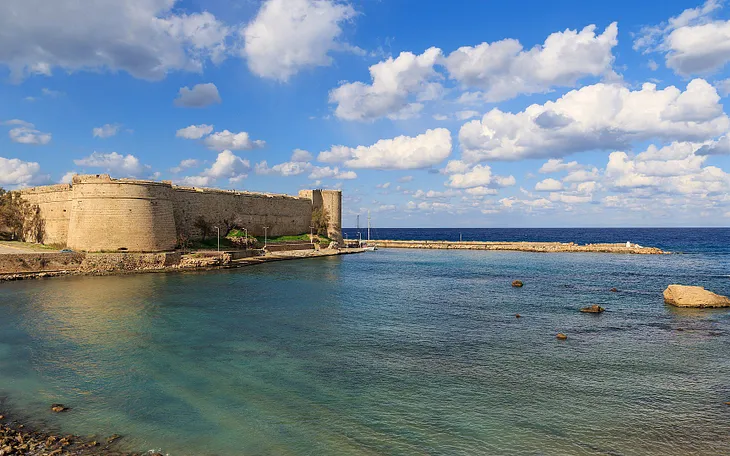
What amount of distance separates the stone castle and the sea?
37.3ft

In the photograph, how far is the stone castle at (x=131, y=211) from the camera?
37.8 m

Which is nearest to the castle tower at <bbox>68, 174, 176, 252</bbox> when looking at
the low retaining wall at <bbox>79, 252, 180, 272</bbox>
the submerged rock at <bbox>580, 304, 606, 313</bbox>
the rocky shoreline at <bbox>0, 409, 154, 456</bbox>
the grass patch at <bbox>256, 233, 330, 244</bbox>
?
the low retaining wall at <bbox>79, 252, 180, 272</bbox>

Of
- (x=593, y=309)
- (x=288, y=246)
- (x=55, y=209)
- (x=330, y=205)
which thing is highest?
(x=330, y=205)

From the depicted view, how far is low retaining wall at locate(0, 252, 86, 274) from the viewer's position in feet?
105

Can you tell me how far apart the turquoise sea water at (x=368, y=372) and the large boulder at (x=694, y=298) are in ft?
3.46

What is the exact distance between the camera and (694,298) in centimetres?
2359

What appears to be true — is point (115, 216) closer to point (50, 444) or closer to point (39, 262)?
point (39, 262)

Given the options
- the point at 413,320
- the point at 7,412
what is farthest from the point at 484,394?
the point at 7,412

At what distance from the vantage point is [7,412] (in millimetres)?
10352

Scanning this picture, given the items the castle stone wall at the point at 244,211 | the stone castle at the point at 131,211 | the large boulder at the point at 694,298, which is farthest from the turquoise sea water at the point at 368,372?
the castle stone wall at the point at 244,211

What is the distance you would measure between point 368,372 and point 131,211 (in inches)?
1261

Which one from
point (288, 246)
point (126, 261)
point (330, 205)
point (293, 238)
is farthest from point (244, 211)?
point (126, 261)

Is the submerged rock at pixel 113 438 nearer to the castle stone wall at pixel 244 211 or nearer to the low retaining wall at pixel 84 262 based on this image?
the low retaining wall at pixel 84 262

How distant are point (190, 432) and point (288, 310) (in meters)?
13.2
